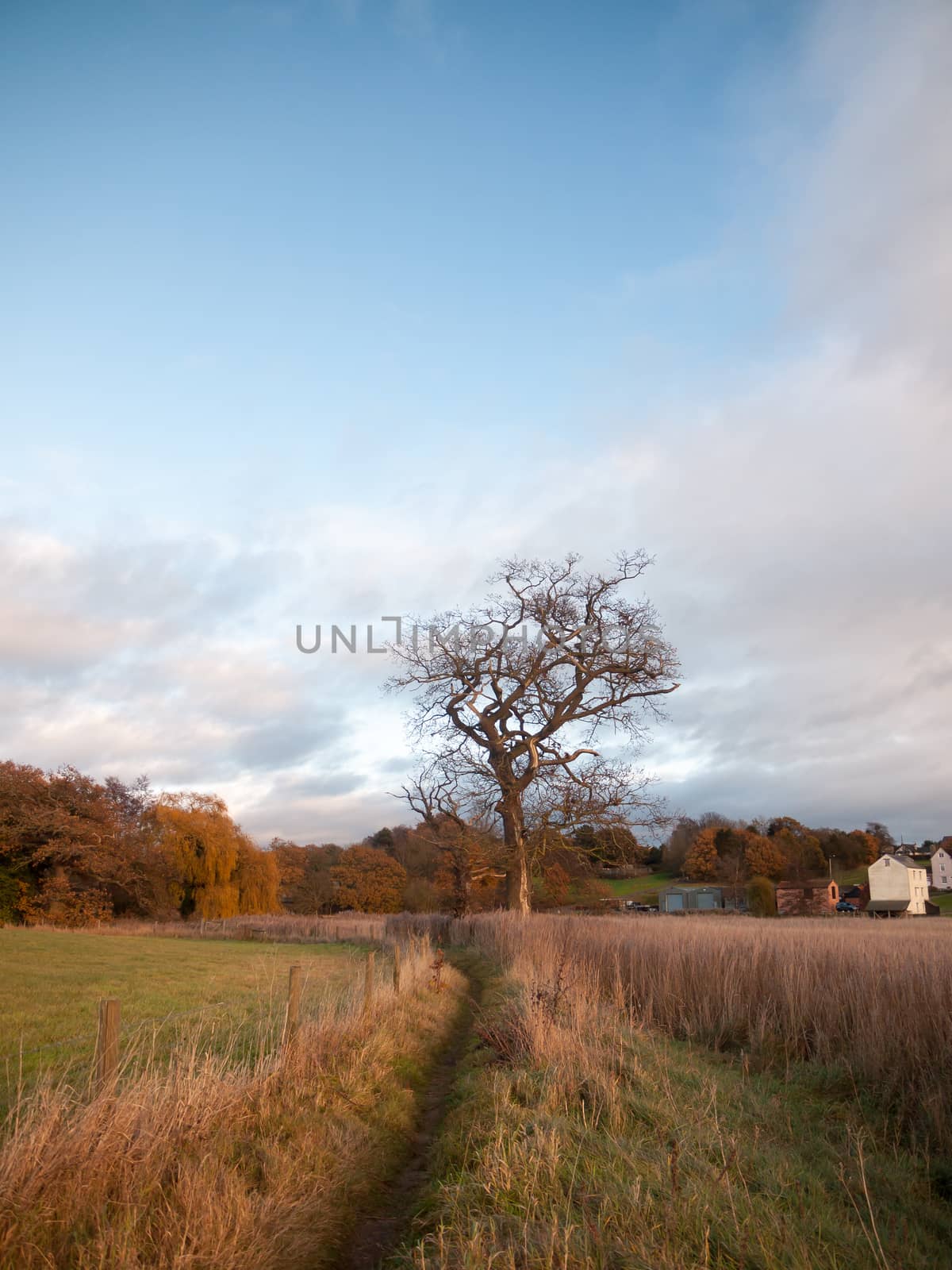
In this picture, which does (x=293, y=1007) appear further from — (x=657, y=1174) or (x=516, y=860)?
(x=516, y=860)

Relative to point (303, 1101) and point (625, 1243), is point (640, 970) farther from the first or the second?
point (625, 1243)

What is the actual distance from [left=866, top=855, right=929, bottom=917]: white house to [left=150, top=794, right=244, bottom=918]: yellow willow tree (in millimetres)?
41517

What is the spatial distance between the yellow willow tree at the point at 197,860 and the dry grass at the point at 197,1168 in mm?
40444

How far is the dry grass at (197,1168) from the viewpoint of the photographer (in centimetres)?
370

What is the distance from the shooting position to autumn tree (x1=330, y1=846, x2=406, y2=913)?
189 ft

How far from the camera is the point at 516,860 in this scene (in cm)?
2142

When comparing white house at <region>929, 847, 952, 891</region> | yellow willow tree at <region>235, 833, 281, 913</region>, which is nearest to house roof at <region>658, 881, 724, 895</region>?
white house at <region>929, 847, 952, 891</region>

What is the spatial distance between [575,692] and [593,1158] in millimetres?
17522

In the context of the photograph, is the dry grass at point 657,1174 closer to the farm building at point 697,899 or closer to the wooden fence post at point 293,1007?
the wooden fence post at point 293,1007

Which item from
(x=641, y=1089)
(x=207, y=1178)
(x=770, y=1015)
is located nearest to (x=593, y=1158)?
(x=641, y=1089)

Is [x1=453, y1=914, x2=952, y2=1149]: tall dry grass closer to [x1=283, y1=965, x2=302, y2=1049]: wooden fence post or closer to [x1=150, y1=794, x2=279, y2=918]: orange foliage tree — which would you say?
[x1=283, y1=965, x2=302, y2=1049]: wooden fence post

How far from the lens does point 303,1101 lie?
620 cm

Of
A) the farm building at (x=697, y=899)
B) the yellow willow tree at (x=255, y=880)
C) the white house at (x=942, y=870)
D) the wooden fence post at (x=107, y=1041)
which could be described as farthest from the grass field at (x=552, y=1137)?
the white house at (x=942, y=870)

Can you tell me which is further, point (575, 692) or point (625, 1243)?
point (575, 692)
